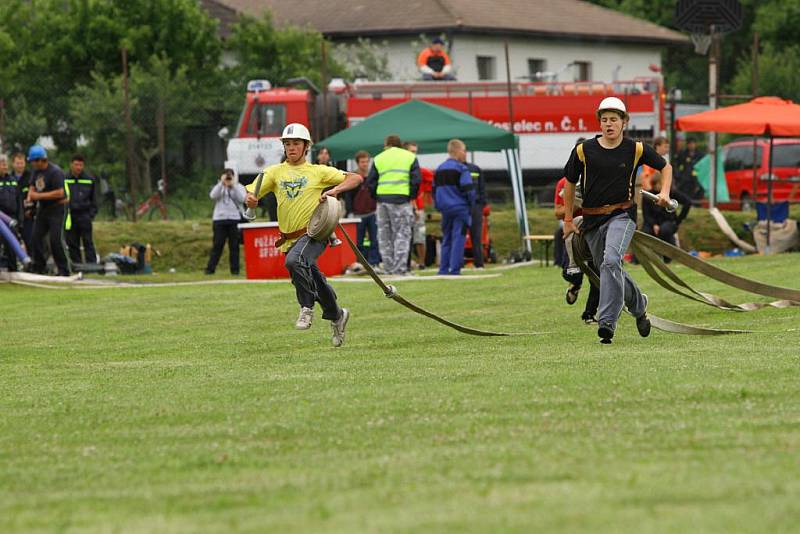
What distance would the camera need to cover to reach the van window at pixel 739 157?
34.5m

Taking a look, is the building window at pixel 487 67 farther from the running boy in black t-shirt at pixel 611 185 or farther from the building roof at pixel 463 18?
the running boy in black t-shirt at pixel 611 185

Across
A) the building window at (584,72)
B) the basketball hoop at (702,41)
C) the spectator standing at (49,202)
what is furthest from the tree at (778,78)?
the spectator standing at (49,202)

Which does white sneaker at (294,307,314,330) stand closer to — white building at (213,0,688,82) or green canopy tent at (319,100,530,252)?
green canopy tent at (319,100,530,252)

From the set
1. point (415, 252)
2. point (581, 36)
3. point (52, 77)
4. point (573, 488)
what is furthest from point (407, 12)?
point (573, 488)

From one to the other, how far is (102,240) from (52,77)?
399 inches

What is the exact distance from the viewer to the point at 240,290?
66.7ft

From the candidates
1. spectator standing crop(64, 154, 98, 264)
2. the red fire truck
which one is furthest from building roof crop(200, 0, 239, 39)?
spectator standing crop(64, 154, 98, 264)

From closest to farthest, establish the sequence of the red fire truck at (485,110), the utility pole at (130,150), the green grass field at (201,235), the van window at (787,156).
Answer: the green grass field at (201,235), the utility pole at (130,150), the red fire truck at (485,110), the van window at (787,156)

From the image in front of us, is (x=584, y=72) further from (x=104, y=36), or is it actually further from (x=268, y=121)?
(x=268, y=121)

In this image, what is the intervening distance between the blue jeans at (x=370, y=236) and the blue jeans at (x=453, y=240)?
2.19m

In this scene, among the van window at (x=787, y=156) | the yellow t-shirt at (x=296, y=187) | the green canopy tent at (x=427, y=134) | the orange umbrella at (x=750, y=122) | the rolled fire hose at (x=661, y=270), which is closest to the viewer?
the yellow t-shirt at (x=296, y=187)

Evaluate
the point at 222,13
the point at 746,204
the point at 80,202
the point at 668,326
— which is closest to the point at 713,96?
the point at 746,204

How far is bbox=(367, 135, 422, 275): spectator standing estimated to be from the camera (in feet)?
75.2

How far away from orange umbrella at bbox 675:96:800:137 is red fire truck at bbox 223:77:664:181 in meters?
7.41
